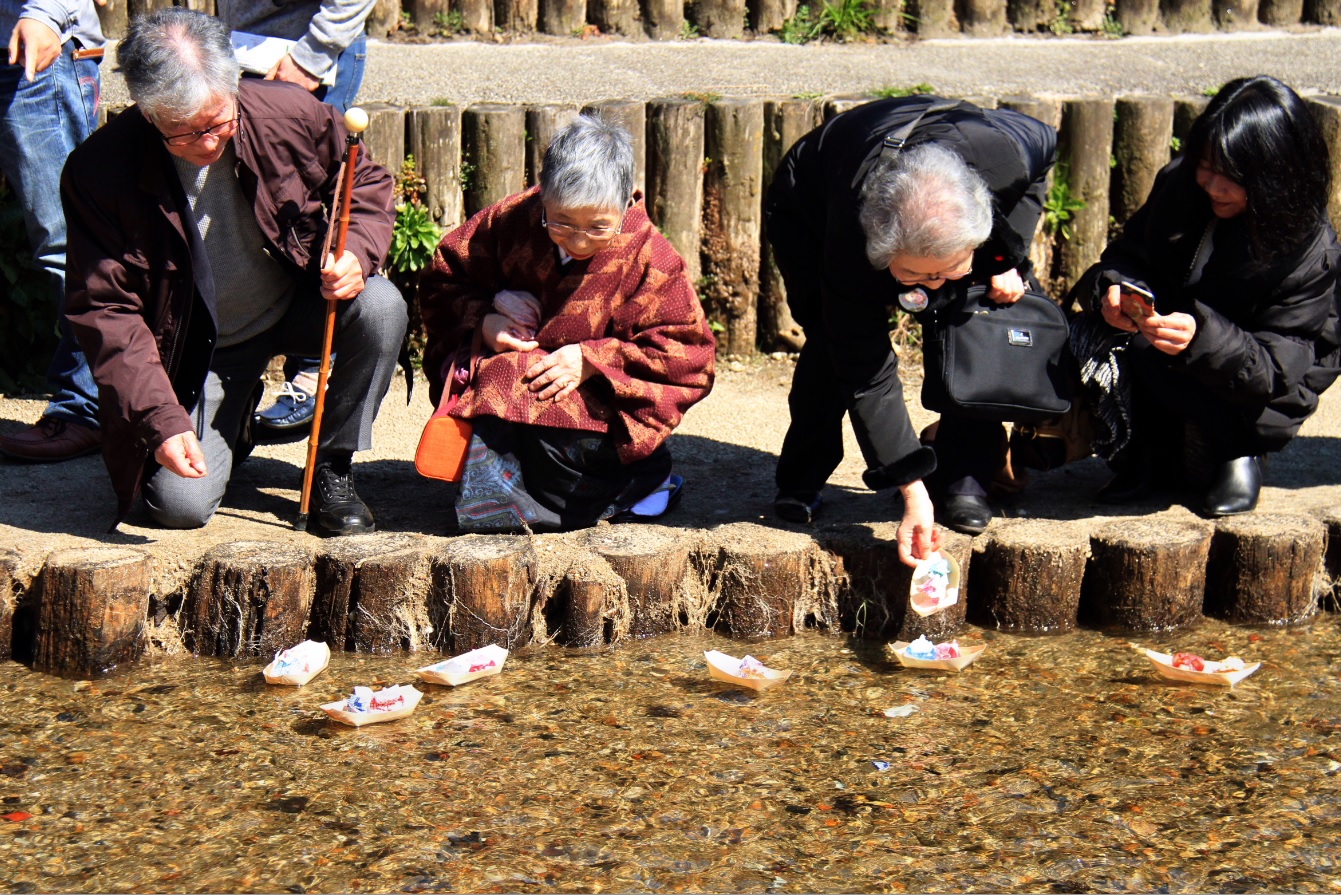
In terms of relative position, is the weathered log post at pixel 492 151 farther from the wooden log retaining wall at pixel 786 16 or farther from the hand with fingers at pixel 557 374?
the wooden log retaining wall at pixel 786 16

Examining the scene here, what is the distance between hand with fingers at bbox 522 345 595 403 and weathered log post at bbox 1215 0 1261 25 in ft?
18.0

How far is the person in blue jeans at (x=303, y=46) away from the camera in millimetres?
4602

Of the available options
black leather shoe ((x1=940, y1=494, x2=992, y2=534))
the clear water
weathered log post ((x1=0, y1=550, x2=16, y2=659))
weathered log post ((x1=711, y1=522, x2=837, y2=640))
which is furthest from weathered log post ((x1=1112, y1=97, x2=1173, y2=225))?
weathered log post ((x1=0, y1=550, x2=16, y2=659))

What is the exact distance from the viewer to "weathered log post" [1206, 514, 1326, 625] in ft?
13.0

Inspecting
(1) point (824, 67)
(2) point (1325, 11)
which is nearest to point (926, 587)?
(1) point (824, 67)

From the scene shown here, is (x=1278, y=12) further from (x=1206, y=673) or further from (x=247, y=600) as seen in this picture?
(x=247, y=600)

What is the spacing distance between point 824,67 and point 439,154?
2254 mm

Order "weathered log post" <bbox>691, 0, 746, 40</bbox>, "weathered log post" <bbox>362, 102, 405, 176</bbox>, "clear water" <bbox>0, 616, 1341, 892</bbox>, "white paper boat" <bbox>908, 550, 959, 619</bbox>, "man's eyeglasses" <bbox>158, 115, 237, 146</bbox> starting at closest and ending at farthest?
"clear water" <bbox>0, 616, 1341, 892</bbox> → "man's eyeglasses" <bbox>158, 115, 237, 146</bbox> → "white paper boat" <bbox>908, 550, 959, 619</bbox> → "weathered log post" <bbox>362, 102, 405, 176</bbox> → "weathered log post" <bbox>691, 0, 746, 40</bbox>

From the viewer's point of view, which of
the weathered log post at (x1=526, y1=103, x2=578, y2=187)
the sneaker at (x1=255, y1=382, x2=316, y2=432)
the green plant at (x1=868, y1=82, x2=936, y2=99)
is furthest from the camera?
the green plant at (x1=868, y1=82, x2=936, y2=99)

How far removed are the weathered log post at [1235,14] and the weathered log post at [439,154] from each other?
4.56 meters

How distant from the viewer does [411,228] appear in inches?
211

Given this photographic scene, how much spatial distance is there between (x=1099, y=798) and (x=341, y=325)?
2.28 m

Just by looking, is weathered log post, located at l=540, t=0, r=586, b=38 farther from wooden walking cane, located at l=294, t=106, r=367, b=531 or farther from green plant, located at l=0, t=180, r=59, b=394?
wooden walking cane, located at l=294, t=106, r=367, b=531

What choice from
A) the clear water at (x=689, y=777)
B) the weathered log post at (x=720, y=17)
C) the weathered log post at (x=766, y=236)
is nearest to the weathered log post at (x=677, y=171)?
the weathered log post at (x=766, y=236)
